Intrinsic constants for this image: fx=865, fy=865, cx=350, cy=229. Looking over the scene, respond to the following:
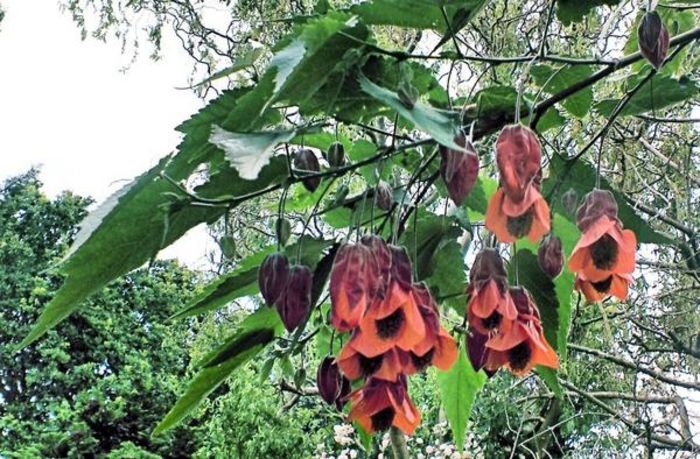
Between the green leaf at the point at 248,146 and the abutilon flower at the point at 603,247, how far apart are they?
191 millimetres

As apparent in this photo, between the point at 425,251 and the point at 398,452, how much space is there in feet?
5.60

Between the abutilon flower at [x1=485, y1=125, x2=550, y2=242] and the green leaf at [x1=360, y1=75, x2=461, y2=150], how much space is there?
5cm

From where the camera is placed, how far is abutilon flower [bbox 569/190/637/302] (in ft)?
1.58

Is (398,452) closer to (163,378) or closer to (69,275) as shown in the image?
(69,275)

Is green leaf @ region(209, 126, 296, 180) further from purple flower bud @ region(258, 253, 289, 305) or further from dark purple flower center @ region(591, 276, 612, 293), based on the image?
dark purple flower center @ region(591, 276, 612, 293)

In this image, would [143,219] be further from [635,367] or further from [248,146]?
[635,367]

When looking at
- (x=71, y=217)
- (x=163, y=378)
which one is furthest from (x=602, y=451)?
(x=71, y=217)

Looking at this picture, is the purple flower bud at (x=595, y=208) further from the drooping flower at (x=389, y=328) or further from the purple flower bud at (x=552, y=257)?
the drooping flower at (x=389, y=328)

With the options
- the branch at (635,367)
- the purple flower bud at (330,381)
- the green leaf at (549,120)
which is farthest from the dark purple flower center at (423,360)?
the branch at (635,367)

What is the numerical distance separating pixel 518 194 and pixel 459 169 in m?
0.03

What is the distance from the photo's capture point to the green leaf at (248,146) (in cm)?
36

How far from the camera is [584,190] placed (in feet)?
1.85


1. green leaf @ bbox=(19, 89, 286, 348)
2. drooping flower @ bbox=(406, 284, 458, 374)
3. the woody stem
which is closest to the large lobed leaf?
green leaf @ bbox=(19, 89, 286, 348)

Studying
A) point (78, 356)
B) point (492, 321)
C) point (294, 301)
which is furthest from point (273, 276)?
point (78, 356)
